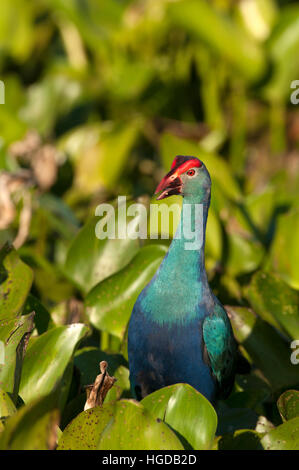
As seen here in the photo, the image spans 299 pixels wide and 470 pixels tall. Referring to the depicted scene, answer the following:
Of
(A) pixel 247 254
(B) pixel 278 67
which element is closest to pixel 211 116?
(B) pixel 278 67

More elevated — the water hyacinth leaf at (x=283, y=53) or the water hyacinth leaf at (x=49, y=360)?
the water hyacinth leaf at (x=283, y=53)

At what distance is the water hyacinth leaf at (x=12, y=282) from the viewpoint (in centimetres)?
165

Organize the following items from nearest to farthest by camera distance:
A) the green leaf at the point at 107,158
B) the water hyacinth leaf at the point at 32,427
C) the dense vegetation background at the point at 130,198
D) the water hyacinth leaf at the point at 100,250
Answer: the water hyacinth leaf at the point at 32,427 < the dense vegetation background at the point at 130,198 < the water hyacinth leaf at the point at 100,250 < the green leaf at the point at 107,158

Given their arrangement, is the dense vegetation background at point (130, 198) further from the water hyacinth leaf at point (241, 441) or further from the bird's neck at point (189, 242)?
the bird's neck at point (189, 242)

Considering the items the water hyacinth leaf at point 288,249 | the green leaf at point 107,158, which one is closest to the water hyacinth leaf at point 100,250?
the water hyacinth leaf at point 288,249

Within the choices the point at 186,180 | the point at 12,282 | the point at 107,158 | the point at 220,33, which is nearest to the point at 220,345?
the point at 186,180

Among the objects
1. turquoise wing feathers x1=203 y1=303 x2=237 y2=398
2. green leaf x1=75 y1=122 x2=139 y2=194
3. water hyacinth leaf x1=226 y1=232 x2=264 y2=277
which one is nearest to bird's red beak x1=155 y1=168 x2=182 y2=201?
turquoise wing feathers x1=203 y1=303 x2=237 y2=398

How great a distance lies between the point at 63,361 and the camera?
153 centimetres

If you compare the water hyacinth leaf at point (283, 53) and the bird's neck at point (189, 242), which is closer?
the bird's neck at point (189, 242)

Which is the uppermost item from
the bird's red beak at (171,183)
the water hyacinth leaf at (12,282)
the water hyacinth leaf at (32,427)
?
the bird's red beak at (171,183)

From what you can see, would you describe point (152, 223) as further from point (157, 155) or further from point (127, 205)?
point (157, 155)

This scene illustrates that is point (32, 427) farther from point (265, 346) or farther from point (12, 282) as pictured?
point (265, 346)

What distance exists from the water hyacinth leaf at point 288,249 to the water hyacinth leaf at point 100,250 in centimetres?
51

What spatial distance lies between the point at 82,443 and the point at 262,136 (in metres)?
3.65
